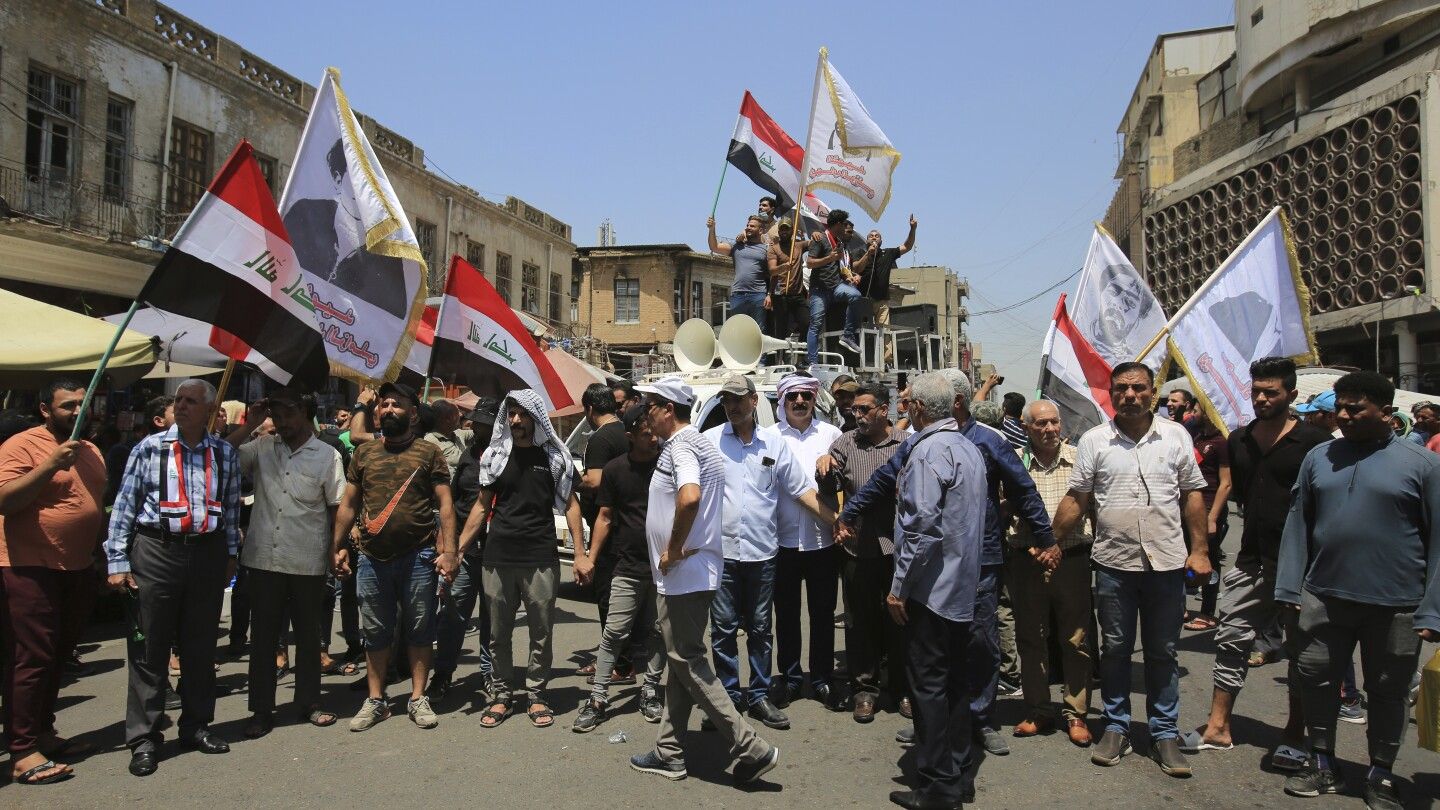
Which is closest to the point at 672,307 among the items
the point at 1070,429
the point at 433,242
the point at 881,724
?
the point at 433,242

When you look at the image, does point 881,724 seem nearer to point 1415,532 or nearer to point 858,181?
point 1415,532

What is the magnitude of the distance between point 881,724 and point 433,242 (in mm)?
23627

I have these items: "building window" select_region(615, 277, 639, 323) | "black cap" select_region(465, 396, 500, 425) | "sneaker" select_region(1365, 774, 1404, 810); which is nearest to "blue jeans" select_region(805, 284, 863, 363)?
"black cap" select_region(465, 396, 500, 425)

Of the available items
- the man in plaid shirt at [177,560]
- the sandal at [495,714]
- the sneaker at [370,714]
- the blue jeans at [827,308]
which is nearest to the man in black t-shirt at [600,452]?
the sandal at [495,714]

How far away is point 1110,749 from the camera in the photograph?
5105mm

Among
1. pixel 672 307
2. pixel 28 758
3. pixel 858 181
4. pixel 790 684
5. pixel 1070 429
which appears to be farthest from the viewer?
pixel 672 307

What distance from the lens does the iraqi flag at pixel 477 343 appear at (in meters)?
7.97

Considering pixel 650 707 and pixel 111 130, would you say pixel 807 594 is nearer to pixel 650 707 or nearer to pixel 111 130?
pixel 650 707

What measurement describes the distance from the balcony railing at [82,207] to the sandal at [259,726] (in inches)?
512

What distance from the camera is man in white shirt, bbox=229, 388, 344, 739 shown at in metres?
5.76

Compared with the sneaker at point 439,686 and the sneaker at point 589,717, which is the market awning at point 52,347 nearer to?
the sneaker at point 439,686

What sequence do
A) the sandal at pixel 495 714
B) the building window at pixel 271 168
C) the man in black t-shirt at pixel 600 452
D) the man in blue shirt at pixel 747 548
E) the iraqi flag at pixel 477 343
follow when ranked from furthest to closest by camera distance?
the building window at pixel 271 168 < the iraqi flag at pixel 477 343 < the man in black t-shirt at pixel 600 452 < the man in blue shirt at pixel 747 548 < the sandal at pixel 495 714

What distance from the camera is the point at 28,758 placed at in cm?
486

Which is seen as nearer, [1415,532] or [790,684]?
[1415,532]
